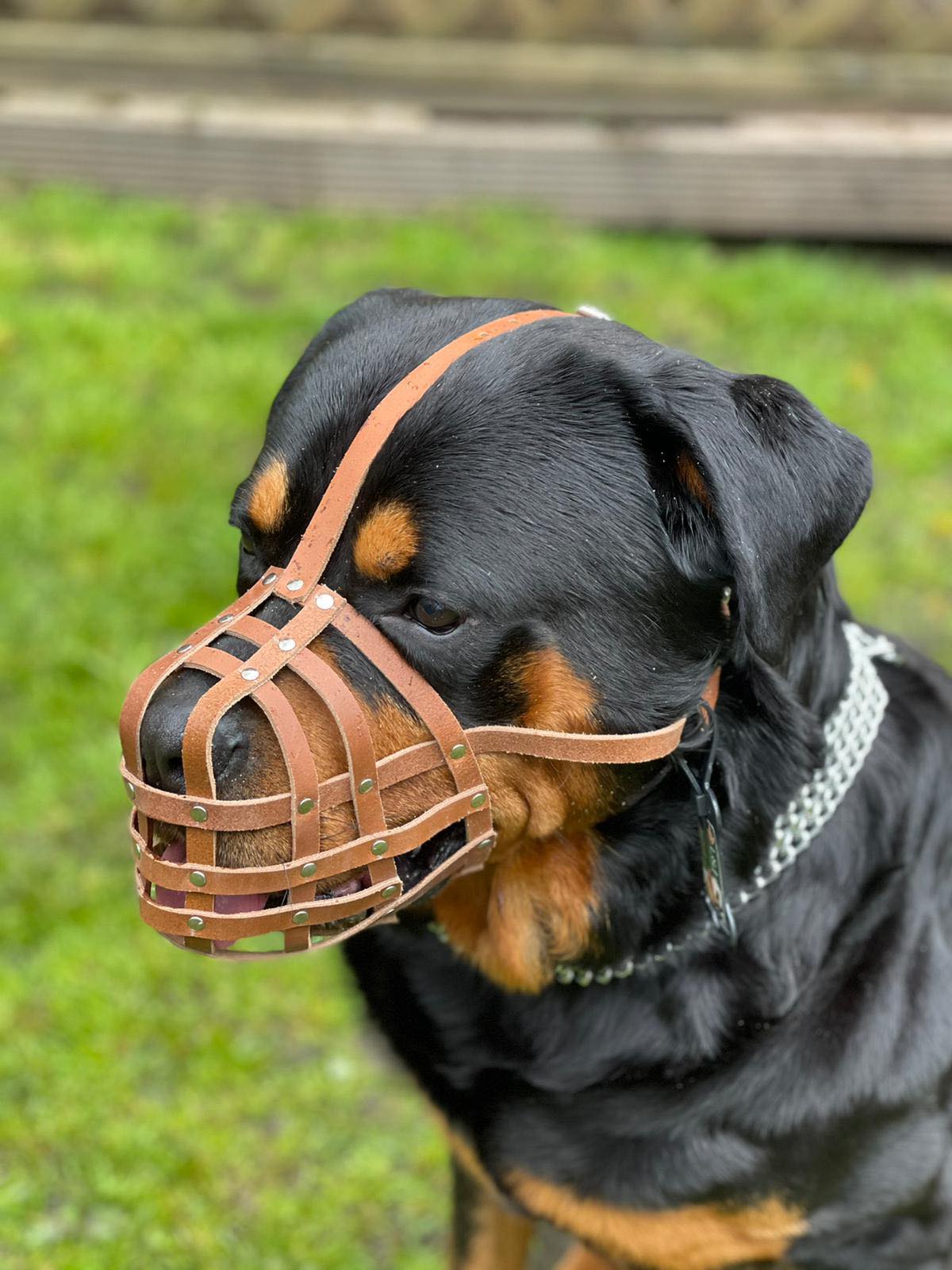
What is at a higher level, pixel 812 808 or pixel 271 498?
pixel 271 498

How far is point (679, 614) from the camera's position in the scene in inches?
71.0

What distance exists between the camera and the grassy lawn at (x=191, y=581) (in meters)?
2.81

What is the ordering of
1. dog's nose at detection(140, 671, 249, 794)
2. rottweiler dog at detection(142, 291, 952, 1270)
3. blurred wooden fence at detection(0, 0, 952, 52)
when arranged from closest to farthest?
dog's nose at detection(140, 671, 249, 794), rottweiler dog at detection(142, 291, 952, 1270), blurred wooden fence at detection(0, 0, 952, 52)

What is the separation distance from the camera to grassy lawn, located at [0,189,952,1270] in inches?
111

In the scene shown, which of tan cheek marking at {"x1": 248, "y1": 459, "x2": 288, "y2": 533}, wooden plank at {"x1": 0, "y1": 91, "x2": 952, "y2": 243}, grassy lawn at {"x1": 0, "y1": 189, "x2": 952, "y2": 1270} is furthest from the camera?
wooden plank at {"x1": 0, "y1": 91, "x2": 952, "y2": 243}

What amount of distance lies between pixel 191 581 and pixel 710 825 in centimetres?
268

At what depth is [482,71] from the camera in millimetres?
5906

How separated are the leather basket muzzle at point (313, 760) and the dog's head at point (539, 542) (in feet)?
0.08

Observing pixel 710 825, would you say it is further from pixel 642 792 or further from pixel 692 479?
pixel 692 479

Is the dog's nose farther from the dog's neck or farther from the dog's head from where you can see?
the dog's neck

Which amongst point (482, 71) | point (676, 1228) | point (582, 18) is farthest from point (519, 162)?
point (676, 1228)

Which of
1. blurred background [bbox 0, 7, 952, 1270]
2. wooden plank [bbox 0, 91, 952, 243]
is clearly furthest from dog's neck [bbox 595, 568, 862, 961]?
wooden plank [bbox 0, 91, 952, 243]

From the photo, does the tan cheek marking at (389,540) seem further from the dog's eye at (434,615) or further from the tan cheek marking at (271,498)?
the tan cheek marking at (271,498)

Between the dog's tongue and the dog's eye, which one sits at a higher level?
the dog's eye
